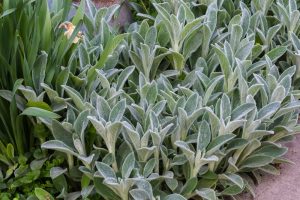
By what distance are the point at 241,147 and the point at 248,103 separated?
208mm

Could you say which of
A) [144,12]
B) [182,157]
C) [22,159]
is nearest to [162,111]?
[182,157]

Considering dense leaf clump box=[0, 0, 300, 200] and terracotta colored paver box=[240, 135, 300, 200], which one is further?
terracotta colored paver box=[240, 135, 300, 200]

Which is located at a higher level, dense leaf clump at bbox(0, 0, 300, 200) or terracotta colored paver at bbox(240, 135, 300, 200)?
dense leaf clump at bbox(0, 0, 300, 200)

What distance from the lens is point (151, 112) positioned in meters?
2.20

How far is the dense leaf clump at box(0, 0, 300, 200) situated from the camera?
7.11ft

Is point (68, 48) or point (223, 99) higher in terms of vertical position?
point (68, 48)

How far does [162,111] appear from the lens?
7.98ft

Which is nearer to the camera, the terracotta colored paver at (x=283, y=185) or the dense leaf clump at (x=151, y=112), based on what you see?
the dense leaf clump at (x=151, y=112)

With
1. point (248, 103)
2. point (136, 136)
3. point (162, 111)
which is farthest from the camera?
point (162, 111)

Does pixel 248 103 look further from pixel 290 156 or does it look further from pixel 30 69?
pixel 30 69

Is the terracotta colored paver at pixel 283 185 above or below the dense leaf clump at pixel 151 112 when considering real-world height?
below

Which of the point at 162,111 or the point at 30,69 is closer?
the point at 30,69

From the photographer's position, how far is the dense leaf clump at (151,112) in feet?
7.11

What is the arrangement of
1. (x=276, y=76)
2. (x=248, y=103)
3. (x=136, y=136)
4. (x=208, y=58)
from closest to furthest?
(x=136, y=136)
(x=248, y=103)
(x=276, y=76)
(x=208, y=58)
